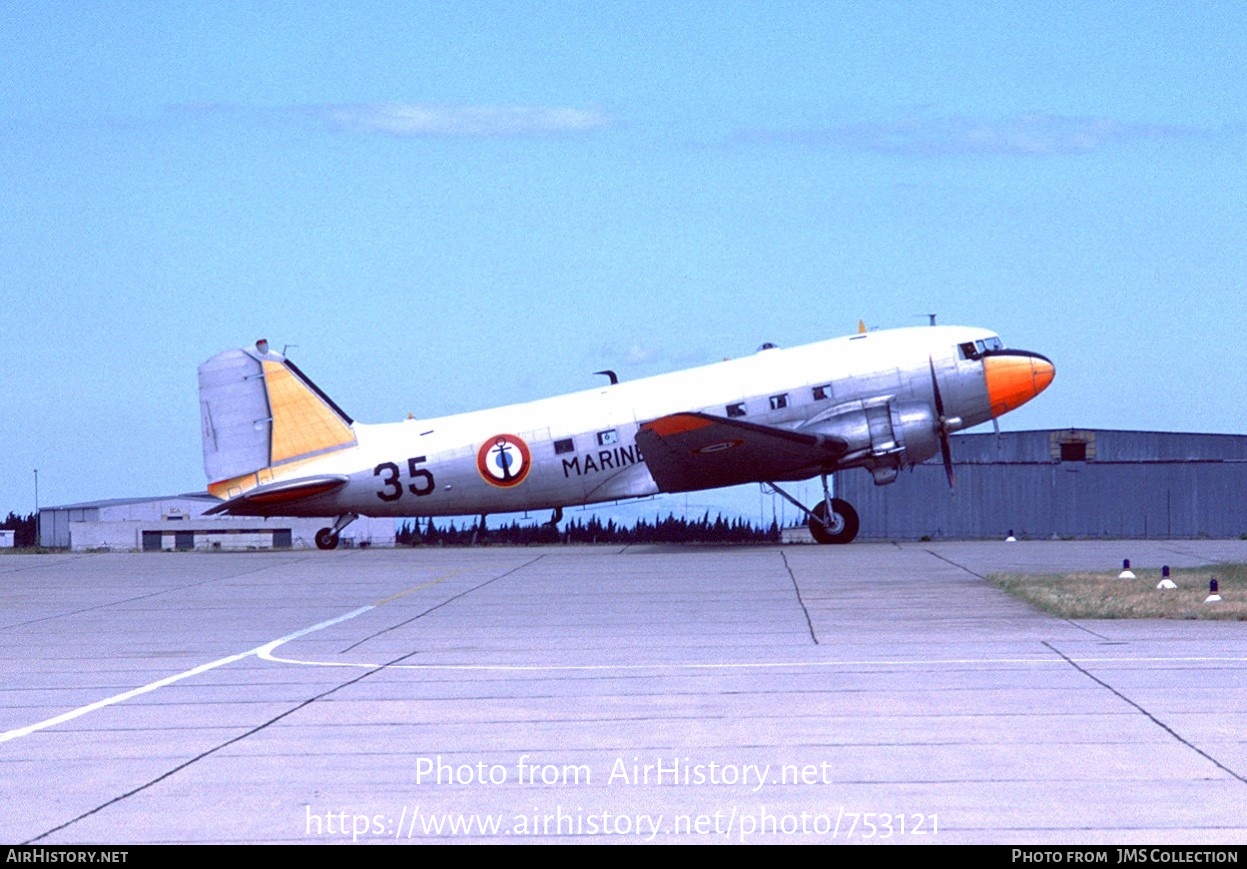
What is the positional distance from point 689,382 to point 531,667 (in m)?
22.7

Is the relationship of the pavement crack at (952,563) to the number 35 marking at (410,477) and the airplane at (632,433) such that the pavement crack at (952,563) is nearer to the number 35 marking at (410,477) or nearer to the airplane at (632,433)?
the airplane at (632,433)

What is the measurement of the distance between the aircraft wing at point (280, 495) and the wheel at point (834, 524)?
1256 cm

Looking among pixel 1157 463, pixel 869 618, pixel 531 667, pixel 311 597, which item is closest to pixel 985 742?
pixel 531 667

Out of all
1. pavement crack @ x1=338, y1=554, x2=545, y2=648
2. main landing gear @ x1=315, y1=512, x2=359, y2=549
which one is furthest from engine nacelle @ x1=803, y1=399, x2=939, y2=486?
main landing gear @ x1=315, y1=512, x2=359, y2=549

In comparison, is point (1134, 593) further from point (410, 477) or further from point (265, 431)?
point (265, 431)

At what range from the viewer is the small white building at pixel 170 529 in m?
64.4

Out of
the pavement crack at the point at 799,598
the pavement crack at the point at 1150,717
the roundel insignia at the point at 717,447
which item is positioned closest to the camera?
the pavement crack at the point at 1150,717

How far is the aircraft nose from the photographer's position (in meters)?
37.0

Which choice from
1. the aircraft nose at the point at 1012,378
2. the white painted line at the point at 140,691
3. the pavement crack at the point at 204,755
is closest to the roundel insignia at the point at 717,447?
the aircraft nose at the point at 1012,378

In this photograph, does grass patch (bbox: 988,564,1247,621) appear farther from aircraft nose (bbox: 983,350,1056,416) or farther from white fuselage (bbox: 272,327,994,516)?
white fuselage (bbox: 272,327,994,516)

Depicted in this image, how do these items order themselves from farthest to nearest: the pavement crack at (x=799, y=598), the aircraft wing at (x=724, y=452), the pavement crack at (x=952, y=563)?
the aircraft wing at (x=724, y=452) < the pavement crack at (x=952, y=563) < the pavement crack at (x=799, y=598)

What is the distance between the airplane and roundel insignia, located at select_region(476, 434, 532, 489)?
0.04 m

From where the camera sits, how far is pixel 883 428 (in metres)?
36.7

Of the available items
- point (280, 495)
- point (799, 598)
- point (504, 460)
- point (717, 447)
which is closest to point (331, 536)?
point (280, 495)
